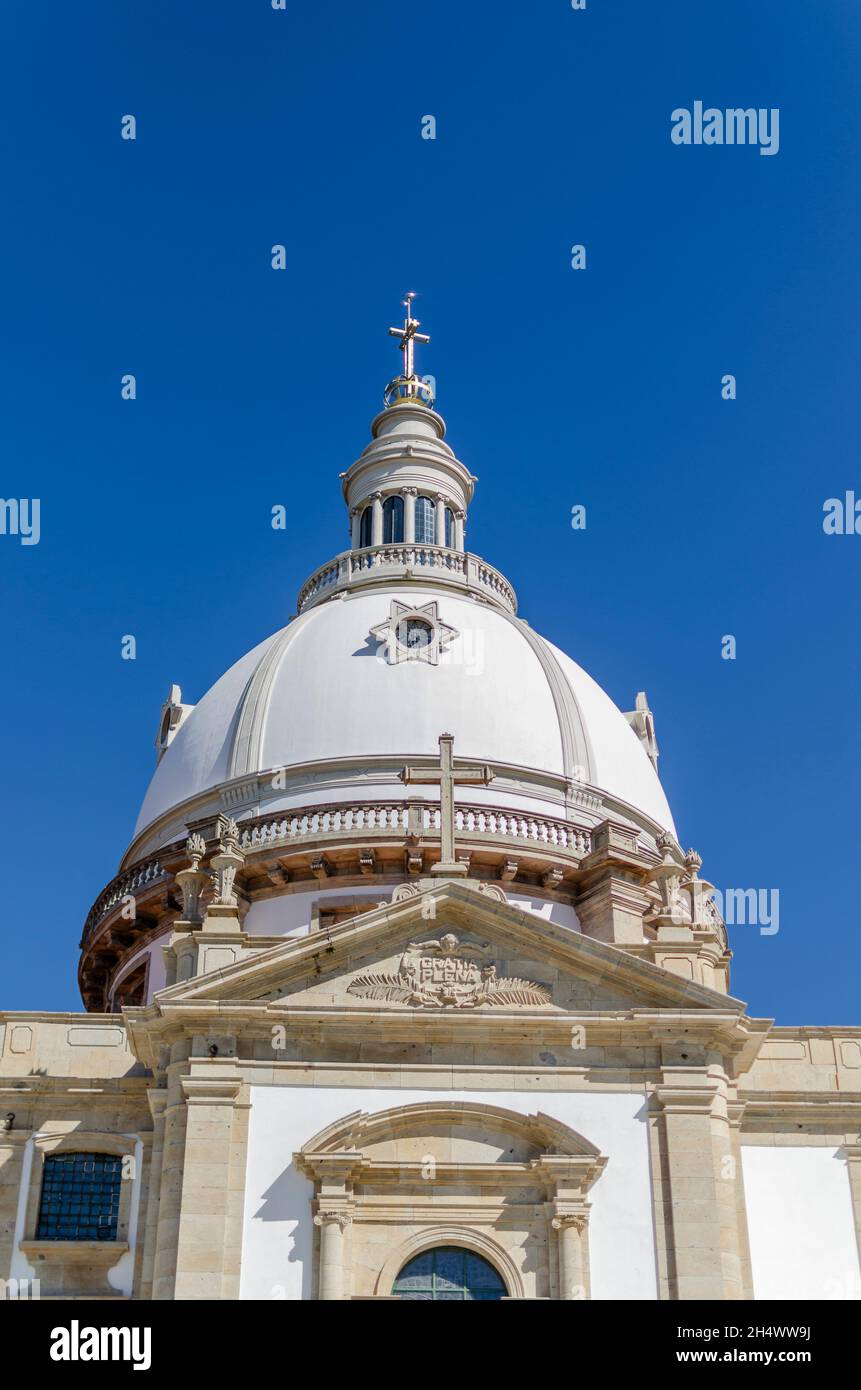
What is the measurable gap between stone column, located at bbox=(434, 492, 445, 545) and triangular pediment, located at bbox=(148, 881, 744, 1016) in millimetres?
24886

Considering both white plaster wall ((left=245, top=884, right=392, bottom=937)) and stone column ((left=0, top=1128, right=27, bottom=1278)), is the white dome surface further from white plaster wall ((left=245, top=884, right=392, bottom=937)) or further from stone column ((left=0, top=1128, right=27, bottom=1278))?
stone column ((left=0, top=1128, right=27, bottom=1278))

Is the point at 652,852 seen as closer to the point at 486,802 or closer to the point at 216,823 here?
the point at 486,802

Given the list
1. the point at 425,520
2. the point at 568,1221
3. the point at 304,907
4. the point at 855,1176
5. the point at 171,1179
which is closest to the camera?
the point at 568,1221

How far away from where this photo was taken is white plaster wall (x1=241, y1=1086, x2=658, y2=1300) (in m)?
23.9

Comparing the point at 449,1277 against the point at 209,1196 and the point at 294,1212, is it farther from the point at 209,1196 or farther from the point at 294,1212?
the point at 209,1196

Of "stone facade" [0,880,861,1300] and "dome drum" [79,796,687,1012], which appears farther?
"dome drum" [79,796,687,1012]

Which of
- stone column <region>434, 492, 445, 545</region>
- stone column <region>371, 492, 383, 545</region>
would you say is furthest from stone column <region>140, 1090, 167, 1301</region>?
stone column <region>434, 492, 445, 545</region>

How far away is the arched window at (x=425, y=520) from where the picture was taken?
49812 millimetres

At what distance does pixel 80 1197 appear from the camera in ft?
89.0

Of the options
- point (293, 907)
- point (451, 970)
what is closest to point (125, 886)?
point (293, 907)

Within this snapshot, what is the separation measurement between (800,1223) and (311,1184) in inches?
313

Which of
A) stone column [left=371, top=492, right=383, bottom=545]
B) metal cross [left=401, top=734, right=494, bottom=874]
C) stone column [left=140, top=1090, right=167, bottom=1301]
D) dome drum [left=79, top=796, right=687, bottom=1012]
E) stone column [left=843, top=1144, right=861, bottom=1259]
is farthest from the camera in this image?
stone column [left=371, top=492, right=383, bottom=545]

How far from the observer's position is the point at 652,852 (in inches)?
1487
